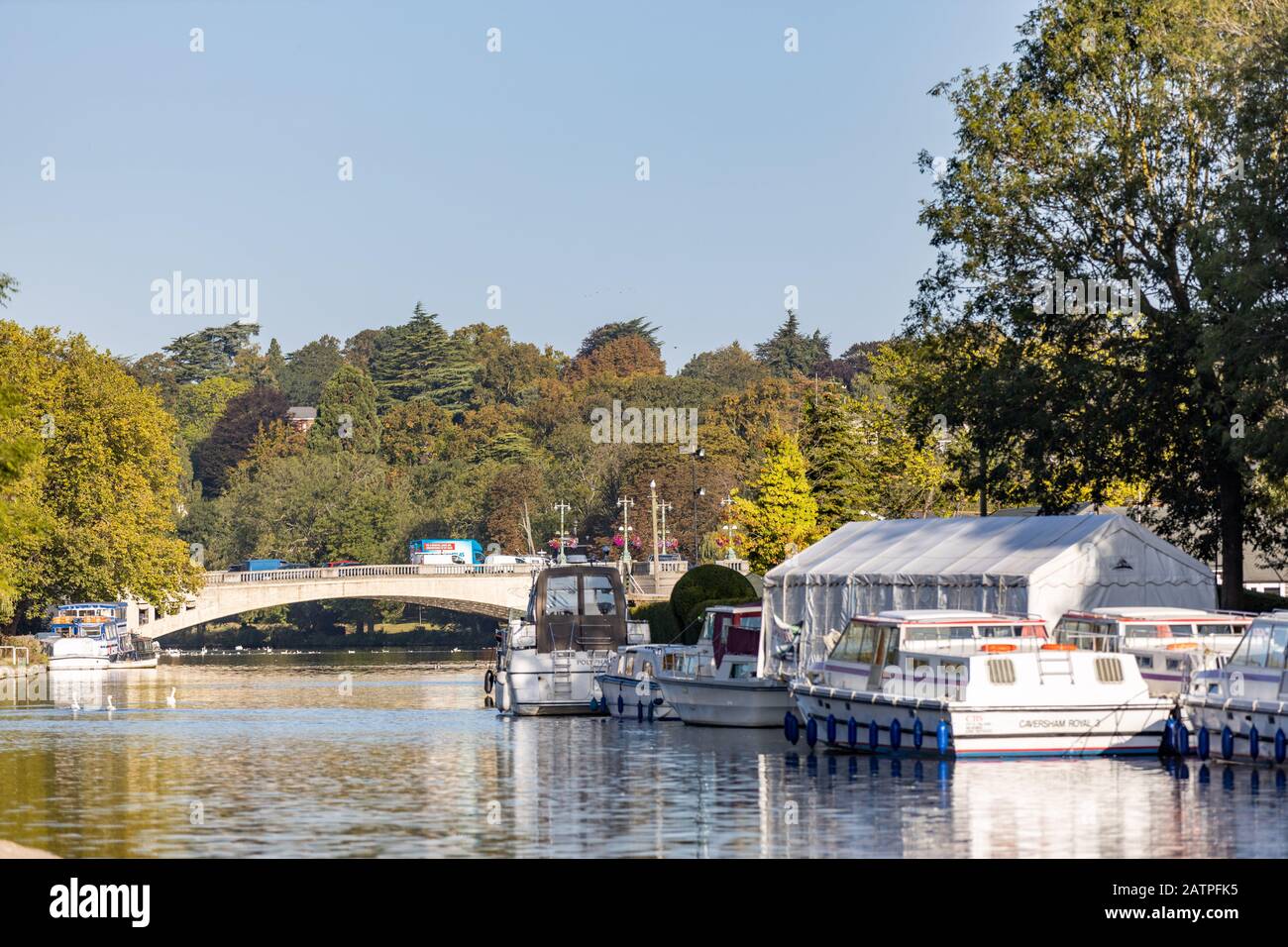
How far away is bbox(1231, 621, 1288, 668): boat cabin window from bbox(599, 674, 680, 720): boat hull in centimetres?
1989

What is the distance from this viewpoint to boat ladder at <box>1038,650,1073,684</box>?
40531 millimetres

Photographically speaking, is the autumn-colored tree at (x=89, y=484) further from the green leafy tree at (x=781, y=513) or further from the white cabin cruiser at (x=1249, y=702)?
the white cabin cruiser at (x=1249, y=702)

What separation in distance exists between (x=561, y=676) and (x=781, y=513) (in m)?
42.0

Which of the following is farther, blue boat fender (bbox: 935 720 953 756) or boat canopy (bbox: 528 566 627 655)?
boat canopy (bbox: 528 566 627 655)

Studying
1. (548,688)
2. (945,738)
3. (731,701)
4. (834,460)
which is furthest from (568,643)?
(834,460)

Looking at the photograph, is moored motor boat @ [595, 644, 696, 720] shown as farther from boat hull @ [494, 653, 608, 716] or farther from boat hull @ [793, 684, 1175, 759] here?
boat hull @ [793, 684, 1175, 759]

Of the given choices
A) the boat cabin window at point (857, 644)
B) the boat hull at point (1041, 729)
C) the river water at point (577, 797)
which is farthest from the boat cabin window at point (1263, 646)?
the boat cabin window at point (857, 644)

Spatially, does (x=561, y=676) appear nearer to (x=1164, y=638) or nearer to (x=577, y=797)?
(x=1164, y=638)

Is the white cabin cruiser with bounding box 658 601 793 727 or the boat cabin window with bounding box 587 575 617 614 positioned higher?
the boat cabin window with bounding box 587 575 617 614

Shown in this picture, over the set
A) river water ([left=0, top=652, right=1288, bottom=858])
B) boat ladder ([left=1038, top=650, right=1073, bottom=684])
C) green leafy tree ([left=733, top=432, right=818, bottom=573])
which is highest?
green leafy tree ([left=733, top=432, right=818, bottom=573])

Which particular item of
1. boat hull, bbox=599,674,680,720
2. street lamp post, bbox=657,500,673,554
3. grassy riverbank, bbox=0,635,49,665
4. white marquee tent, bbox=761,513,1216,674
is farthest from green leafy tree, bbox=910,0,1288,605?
street lamp post, bbox=657,500,673,554

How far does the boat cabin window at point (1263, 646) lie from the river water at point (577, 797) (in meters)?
2.16

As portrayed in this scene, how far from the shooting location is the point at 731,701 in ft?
172
